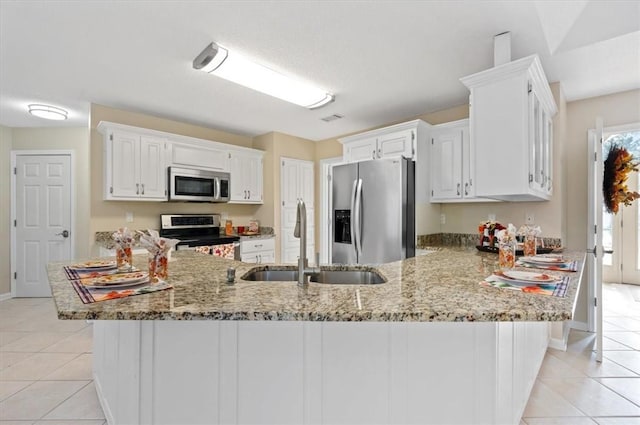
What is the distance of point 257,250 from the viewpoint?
446 centimetres

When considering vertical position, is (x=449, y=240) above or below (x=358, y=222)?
below

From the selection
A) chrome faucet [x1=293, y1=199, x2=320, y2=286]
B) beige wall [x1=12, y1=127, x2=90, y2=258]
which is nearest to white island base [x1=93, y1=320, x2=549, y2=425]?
chrome faucet [x1=293, y1=199, x2=320, y2=286]

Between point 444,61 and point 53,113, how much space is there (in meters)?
4.20

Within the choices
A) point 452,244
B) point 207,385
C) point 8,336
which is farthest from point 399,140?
point 8,336

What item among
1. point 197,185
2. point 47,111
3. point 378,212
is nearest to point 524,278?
point 378,212

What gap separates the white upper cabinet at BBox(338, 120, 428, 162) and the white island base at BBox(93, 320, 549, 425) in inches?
101

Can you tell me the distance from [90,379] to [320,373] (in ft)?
6.59

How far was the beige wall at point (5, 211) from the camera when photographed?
4359mm

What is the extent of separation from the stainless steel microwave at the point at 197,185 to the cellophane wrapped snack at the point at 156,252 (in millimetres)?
2575

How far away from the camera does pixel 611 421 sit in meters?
1.82

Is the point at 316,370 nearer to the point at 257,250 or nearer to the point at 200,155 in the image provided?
the point at 257,250

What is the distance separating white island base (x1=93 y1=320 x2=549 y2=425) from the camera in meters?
1.20

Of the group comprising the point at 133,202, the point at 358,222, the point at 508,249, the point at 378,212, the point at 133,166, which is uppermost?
the point at 133,166

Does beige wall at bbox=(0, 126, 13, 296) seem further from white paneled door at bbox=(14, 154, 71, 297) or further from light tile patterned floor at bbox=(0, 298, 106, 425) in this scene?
light tile patterned floor at bbox=(0, 298, 106, 425)
